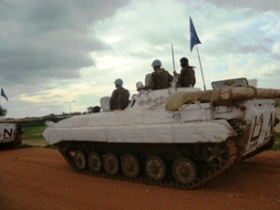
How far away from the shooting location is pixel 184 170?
7625 mm

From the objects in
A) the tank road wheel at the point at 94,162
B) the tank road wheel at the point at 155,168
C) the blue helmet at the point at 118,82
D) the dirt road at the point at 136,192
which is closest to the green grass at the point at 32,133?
the dirt road at the point at 136,192

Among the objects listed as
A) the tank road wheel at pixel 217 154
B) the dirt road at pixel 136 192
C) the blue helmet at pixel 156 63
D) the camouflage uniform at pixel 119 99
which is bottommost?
the dirt road at pixel 136 192

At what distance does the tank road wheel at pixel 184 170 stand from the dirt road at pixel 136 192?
0.86 feet

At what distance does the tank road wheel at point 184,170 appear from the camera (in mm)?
7496

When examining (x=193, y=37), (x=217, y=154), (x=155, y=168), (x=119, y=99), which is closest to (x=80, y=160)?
(x=119, y=99)

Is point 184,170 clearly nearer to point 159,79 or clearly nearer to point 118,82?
point 159,79

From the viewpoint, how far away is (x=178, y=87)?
9.40 metres

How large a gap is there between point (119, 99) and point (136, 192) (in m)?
3.00

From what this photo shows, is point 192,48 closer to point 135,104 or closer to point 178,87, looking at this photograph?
point 178,87

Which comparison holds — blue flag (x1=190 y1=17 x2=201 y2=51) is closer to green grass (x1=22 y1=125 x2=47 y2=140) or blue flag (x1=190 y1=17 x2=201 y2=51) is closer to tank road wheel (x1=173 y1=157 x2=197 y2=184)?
tank road wheel (x1=173 y1=157 x2=197 y2=184)

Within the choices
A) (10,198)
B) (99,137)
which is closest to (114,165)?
(99,137)

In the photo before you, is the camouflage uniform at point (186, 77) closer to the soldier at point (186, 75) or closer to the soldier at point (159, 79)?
the soldier at point (186, 75)

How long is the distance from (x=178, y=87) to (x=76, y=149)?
3674 mm

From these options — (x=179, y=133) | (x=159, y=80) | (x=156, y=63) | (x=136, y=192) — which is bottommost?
(x=136, y=192)
